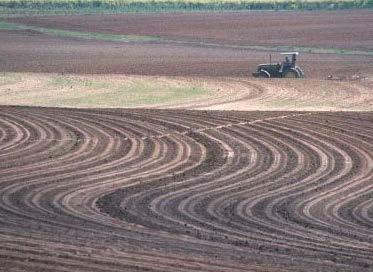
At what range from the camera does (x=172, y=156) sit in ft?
82.8

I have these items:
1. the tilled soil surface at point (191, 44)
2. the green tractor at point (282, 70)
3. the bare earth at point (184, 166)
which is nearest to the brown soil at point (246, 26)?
the tilled soil surface at point (191, 44)

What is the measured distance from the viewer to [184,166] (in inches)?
945

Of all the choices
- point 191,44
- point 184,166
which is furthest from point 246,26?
point 184,166

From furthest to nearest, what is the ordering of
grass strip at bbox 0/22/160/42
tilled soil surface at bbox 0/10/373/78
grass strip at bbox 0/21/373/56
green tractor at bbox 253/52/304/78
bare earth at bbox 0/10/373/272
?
grass strip at bbox 0/22/160/42, grass strip at bbox 0/21/373/56, tilled soil surface at bbox 0/10/373/78, green tractor at bbox 253/52/304/78, bare earth at bbox 0/10/373/272

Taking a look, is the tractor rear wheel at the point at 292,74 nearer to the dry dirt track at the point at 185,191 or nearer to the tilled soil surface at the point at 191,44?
the tilled soil surface at the point at 191,44

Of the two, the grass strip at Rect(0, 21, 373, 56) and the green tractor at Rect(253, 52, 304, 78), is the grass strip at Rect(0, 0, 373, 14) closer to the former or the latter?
the grass strip at Rect(0, 21, 373, 56)

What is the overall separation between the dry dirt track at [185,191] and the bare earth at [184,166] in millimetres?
38

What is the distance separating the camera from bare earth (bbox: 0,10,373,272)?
15.2 metres

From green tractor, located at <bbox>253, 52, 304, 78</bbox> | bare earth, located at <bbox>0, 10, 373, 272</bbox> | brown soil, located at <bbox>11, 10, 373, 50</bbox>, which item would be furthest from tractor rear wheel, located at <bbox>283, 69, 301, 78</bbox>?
brown soil, located at <bbox>11, 10, 373, 50</bbox>

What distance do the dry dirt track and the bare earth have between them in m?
0.04

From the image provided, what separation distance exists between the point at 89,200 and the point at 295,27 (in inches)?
2156

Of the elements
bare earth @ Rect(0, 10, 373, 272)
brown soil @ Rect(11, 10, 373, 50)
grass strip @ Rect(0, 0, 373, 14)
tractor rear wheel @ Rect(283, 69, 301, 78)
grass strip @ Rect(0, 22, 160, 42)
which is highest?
bare earth @ Rect(0, 10, 373, 272)

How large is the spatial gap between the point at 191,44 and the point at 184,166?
1517 inches

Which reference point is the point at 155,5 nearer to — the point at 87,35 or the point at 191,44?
the point at 87,35
